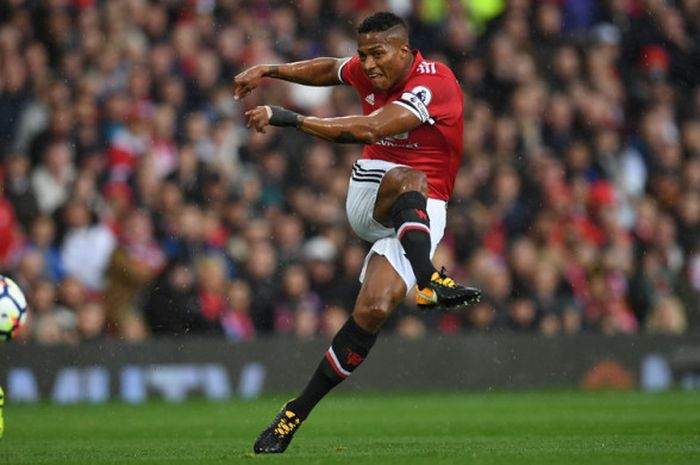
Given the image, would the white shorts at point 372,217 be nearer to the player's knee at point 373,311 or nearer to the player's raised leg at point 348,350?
the player's raised leg at point 348,350

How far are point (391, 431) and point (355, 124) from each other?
3133mm

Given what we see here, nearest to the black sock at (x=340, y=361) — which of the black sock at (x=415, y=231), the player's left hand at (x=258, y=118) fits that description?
the black sock at (x=415, y=231)

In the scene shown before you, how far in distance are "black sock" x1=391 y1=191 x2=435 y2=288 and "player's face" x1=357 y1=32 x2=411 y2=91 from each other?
705 millimetres

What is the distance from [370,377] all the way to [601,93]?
5154 mm

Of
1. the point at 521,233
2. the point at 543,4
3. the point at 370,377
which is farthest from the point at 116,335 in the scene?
the point at 543,4

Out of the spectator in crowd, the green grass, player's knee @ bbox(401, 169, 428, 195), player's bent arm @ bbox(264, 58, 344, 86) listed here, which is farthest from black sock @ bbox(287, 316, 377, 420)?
the spectator in crowd

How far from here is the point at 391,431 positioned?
10.8m

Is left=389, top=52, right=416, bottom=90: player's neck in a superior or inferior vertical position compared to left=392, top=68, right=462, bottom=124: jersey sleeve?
superior

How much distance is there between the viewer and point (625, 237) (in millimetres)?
17328

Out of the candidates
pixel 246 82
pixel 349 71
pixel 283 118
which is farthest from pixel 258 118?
pixel 349 71

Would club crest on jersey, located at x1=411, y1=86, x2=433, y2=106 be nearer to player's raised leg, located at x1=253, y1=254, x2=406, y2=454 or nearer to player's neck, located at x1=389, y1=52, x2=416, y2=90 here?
player's neck, located at x1=389, y1=52, x2=416, y2=90

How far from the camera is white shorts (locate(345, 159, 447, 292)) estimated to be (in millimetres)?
8851

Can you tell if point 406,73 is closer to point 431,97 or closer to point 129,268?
point 431,97

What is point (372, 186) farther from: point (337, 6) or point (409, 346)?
point (337, 6)
